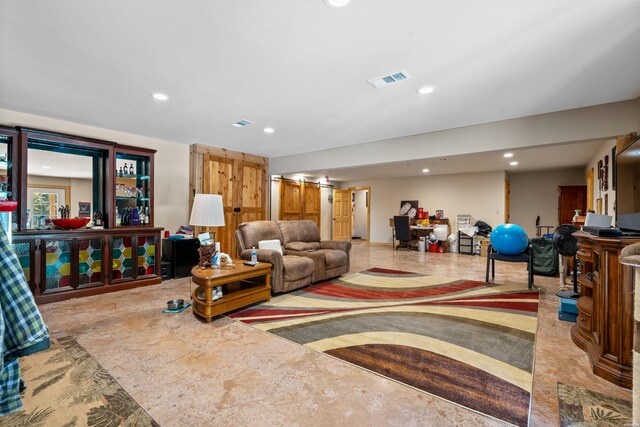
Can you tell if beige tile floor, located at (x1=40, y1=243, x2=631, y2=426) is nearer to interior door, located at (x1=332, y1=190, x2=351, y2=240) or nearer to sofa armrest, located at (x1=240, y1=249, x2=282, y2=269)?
sofa armrest, located at (x1=240, y1=249, x2=282, y2=269)

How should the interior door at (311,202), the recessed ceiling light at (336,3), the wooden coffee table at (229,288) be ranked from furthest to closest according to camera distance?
the interior door at (311,202) → the wooden coffee table at (229,288) → the recessed ceiling light at (336,3)

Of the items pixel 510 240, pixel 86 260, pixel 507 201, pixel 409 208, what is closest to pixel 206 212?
pixel 86 260

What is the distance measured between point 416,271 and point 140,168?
16.5 ft

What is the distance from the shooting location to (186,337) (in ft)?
8.41

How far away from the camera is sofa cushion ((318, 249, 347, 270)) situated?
14.8 feet

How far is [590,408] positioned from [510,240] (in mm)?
2793

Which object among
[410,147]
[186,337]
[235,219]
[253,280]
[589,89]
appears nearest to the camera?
[186,337]

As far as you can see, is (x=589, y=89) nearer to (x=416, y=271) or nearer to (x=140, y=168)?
(x=416, y=271)

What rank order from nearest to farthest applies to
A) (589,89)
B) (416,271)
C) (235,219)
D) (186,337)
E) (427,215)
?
1. (186,337)
2. (589,89)
3. (416,271)
4. (235,219)
5. (427,215)

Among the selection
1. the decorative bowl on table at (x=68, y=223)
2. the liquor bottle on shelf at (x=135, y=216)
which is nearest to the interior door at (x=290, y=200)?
the liquor bottle on shelf at (x=135, y=216)

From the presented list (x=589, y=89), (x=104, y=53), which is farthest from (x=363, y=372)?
(x=589, y=89)

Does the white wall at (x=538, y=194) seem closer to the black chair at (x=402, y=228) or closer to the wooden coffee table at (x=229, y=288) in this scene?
the black chair at (x=402, y=228)

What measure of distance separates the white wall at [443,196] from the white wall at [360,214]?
6.04 ft

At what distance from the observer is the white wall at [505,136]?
326 cm
